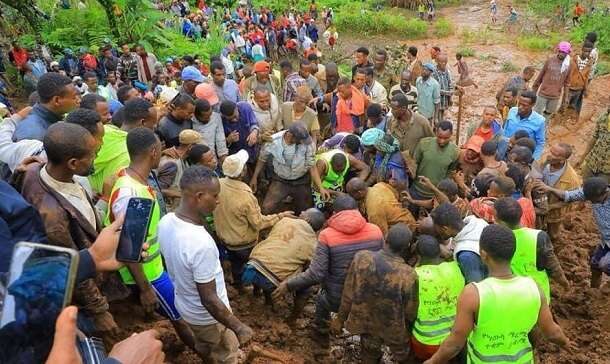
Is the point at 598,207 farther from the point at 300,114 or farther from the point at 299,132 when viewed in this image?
the point at 300,114

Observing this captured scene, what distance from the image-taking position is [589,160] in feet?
20.3

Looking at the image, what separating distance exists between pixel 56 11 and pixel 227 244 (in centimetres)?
1298

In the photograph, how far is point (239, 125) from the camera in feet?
19.4

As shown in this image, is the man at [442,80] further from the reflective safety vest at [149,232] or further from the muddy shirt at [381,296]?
the reflective safety vest at [149,232]

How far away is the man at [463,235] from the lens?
3.64 m

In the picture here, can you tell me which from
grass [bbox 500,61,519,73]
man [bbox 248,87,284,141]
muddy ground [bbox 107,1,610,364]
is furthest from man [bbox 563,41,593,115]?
man [bbox 248,87,284,141]

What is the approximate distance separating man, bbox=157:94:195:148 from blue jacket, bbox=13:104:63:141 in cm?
124

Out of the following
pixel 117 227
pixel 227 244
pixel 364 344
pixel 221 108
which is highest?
pixel 117 227

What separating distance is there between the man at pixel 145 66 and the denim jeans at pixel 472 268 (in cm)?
873

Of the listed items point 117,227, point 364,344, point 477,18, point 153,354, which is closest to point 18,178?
point 117,227

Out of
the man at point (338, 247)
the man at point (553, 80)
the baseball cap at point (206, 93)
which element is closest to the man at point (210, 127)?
the baseball cap at point (206, 93)

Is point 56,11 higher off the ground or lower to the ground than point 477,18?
higher

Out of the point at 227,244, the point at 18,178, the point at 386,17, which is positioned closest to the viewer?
the point at 18,178

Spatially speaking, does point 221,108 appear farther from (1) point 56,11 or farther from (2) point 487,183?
(1) point 56,11
